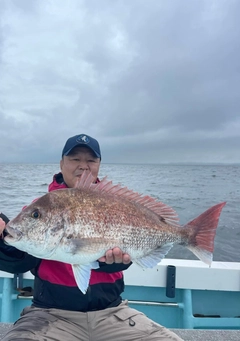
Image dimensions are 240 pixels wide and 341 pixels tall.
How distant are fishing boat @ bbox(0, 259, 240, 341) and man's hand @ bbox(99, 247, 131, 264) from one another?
1.46 metres

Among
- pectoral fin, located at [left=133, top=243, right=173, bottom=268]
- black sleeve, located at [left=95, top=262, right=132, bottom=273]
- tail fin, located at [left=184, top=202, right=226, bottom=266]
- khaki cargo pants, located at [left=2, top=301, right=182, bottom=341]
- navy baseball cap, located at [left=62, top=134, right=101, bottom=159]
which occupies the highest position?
navy baseball cap, located at [left=62, top=134, right=101, bottom=159]

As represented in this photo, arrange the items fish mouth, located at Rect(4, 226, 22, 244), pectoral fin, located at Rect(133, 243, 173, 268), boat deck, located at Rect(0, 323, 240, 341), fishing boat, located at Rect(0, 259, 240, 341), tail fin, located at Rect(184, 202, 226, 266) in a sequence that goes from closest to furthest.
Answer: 1. fish mouth, located at Rect(4, 226, 22, 244)
2. pectoral fin, located at Rect(133, 243, 173, 268)
3. tail fin, located at Rect(184, 202, 226, 266)
4. boat deck, located at Rect(0, 323, 240, 341)
5. fishing boat, located at Rect(0, 259, 240, 341)

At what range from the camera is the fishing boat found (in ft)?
11.7

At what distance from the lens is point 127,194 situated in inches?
97.3

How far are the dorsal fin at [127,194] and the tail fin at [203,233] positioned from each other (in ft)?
0.48

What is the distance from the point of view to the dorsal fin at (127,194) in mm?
2328

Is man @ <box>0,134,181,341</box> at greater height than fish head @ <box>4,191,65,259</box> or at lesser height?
lesser

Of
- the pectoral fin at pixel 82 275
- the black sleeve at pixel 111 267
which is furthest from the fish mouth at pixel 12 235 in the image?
the black sleeve at pixel 111 267

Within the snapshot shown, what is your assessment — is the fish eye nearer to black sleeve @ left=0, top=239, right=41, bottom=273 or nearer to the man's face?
black sleeve @ left=0, top=239, right=41, bottom=273

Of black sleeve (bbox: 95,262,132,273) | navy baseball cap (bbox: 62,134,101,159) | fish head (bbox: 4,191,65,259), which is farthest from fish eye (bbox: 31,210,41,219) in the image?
navy baseball cap (bbox: 62,134,101,159)

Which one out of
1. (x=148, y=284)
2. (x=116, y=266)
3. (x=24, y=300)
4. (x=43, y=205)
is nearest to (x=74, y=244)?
(x=43, y=205)

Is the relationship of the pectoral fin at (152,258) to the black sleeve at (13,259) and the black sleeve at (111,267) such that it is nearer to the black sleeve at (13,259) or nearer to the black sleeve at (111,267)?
the black sleeve at (111,267)

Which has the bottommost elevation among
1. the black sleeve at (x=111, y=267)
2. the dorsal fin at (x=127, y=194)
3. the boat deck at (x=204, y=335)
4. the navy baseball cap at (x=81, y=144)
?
the boat deck at (x=204, y=335)

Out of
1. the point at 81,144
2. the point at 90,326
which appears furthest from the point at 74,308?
the point at 81,144
